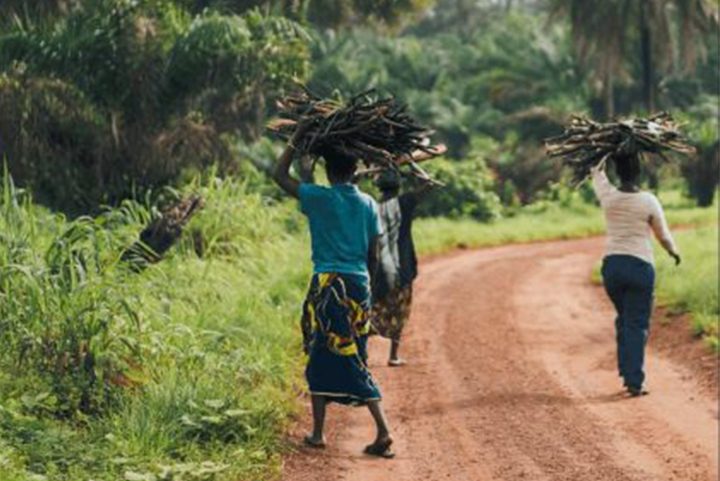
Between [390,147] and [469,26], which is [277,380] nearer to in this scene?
[390,147]

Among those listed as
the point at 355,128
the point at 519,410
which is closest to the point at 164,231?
the point at 519,410

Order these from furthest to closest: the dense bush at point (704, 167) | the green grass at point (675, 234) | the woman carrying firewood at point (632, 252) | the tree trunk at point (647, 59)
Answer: the tree trunk at point (647, 59)
the dense bush at point (704, 167)
the green grass at point (675, 234)
the woman carrying firewood at point (632, 252)

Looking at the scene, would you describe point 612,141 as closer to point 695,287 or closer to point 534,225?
point 695,287

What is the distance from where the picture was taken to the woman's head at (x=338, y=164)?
652cm

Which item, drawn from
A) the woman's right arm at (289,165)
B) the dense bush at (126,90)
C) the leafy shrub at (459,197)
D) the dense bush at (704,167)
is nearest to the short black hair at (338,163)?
the woman's right arm at (289,165)

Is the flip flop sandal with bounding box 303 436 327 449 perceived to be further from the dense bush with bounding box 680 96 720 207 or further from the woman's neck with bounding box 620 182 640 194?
the dense bush with bounding box 680 96 720 207

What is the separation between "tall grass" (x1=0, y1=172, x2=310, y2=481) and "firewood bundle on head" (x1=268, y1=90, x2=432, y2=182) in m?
1.51

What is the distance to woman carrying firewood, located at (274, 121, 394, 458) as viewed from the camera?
255 inches

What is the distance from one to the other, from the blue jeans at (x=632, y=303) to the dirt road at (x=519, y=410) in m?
0.25

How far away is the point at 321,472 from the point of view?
630 centimetres

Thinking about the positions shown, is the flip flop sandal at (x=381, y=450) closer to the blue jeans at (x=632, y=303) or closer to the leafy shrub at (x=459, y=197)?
the blue jeans at (x=632, y=303)

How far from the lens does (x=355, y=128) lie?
642cm

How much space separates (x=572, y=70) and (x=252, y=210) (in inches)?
946

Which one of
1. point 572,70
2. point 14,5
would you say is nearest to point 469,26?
point 572,70
